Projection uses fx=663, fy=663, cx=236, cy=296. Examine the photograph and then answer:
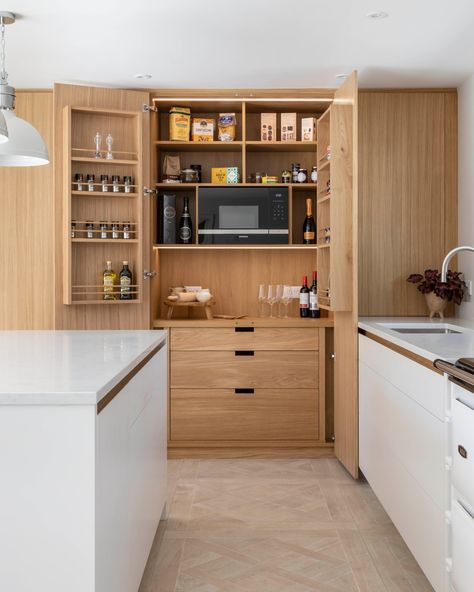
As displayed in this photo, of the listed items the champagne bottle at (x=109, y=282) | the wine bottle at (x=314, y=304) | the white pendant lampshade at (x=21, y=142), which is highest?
the white pendant lampshade at (x=21, y=142)

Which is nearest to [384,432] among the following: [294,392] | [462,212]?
[294,392]

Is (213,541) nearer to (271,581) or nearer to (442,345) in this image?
(271,581)

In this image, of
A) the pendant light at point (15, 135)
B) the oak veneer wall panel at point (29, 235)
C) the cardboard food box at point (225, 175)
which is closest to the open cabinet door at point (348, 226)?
the cardboard food box at point (225, 175)

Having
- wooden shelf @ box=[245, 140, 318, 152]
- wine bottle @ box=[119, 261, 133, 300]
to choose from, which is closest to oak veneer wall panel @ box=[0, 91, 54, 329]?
wine bottle @ box=[119, 261, 133, 300]

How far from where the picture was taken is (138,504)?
2.24 m

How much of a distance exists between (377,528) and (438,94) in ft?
8.97

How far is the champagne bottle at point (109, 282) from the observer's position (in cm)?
412

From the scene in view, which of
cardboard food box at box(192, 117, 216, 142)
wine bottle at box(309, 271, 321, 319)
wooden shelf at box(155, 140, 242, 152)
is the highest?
cardboard food box at box(192, 117, 216, 142)

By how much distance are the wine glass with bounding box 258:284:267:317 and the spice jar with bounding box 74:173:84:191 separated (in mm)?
1384

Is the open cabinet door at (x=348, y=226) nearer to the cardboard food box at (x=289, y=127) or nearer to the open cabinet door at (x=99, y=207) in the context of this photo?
the cardboard food box at (x=289, y=127)

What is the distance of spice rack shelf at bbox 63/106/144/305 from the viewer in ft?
13.3

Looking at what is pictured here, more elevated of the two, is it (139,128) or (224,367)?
(139,128)

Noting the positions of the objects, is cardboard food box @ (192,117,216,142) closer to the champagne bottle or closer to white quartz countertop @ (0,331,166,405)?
the champagne bottle

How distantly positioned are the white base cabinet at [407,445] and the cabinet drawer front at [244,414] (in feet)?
2.33
